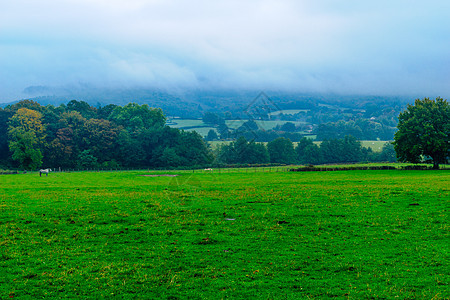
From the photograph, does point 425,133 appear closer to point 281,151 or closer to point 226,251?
point 281,151

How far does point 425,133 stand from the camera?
7556cm

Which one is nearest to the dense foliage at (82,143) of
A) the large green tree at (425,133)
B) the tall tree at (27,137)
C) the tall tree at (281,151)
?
the tall tree at (27,137)

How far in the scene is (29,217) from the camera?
2120 cm

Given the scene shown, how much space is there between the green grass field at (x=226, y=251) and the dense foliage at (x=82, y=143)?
82219 mm

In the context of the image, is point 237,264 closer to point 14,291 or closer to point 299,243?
point 299,243

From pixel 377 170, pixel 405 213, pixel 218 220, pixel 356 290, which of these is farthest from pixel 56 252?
pixel 377 170

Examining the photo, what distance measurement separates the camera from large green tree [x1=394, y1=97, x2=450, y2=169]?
243ft

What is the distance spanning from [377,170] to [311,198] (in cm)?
5193

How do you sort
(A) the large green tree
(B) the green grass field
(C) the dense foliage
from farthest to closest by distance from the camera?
(C) the dense foliage → (A) the large green tree → (B) the green grass field

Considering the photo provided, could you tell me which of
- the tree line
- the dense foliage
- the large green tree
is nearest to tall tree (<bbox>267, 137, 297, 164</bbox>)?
the tree line

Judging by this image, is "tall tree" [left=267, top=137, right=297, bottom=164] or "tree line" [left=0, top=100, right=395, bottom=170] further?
"tall tree" [left=267, top=137, right=297, bottom=164]

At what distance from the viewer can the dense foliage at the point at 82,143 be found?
335ft

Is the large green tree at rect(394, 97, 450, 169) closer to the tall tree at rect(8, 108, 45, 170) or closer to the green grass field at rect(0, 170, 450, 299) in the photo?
the green grass field at rect(0, 170, 450, 299)

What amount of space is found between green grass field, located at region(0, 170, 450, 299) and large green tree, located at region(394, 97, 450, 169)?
54691 mm
